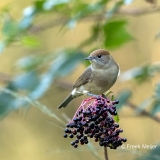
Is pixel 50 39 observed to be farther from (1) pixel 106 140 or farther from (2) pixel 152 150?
(1) pixel 106 140

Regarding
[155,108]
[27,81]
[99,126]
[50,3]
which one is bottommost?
[99,126]

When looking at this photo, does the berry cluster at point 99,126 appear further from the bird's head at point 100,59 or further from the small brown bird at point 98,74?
the bird's head at point 100,59

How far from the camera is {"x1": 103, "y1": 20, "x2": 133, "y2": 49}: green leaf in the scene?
341 cm

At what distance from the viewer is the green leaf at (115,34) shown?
3410 millimetres

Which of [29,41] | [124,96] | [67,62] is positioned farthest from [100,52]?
[29,41]

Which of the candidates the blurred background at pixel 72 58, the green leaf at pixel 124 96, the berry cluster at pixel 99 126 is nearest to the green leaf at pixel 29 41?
the blurred background at pixel 72 58

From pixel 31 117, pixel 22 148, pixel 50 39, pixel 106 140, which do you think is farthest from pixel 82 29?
pixel 106 140

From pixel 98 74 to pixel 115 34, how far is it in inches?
15.2

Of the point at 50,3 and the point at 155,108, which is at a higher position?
the point at 50,3

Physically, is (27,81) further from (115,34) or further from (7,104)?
(115,34)

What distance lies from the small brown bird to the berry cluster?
125cm

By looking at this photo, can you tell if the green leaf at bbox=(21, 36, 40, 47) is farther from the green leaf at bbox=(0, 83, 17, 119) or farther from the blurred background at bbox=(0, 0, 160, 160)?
the green leaf at bbox=(0, 83, 17, 119)

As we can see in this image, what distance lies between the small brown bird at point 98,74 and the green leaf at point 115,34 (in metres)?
0.10

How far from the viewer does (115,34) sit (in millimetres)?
3430
